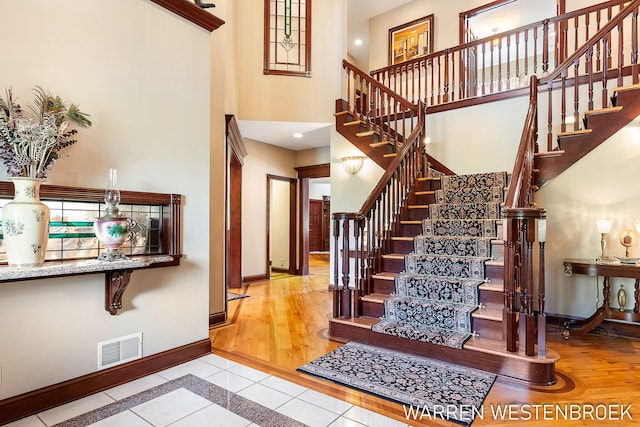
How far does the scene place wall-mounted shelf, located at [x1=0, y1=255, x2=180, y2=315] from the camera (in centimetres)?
167

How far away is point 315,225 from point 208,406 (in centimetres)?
997

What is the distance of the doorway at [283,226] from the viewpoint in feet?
23.5

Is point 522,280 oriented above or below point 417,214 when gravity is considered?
below

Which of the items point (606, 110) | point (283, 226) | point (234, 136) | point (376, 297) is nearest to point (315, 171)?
point (283, 226)

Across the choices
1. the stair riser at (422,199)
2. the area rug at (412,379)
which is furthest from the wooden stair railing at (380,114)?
the area rug at (412,379)

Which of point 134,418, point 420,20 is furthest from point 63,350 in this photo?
point 420,20

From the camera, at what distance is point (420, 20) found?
673cm

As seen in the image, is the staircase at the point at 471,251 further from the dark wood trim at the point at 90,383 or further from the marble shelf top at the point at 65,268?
the marble shelf top at the point at 65,268

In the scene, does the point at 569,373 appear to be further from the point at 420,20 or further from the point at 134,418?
the point at 420,20

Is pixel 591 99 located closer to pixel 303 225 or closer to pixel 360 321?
pixel 360 321

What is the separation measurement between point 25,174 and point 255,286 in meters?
4.42

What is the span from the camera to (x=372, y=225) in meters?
3.60

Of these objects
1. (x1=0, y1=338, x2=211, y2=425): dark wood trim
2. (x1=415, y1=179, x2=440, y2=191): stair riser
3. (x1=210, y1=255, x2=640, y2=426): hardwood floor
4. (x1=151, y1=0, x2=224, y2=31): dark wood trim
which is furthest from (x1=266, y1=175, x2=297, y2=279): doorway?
(x1=0, y1=338, x2=211, y2=425): dark wood trim

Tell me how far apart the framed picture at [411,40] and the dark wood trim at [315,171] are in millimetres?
2715
